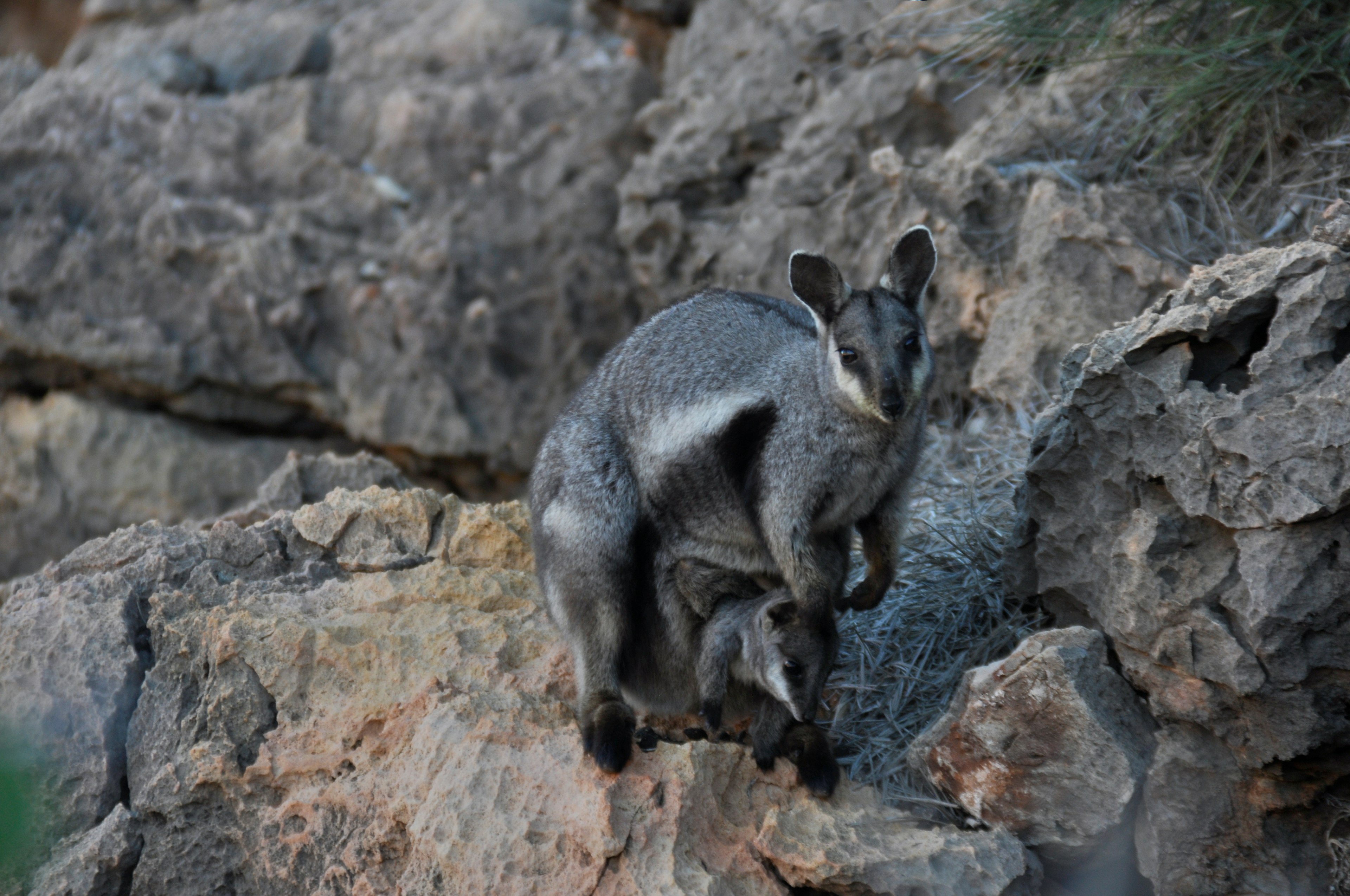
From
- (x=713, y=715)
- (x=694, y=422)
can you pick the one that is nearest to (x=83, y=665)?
(x=713, y=715)

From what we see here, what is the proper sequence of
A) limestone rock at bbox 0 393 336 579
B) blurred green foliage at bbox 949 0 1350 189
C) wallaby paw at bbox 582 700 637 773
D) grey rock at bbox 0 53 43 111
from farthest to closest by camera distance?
grey rock at bbox 0 53 43 111 < limestone rock at bbox 0 393 336 579 < blurred green foliage at bbox 949 0 1350 189 < wallaby paw at bbox 582 700 637 773

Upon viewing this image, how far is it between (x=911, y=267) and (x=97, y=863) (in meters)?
3.64

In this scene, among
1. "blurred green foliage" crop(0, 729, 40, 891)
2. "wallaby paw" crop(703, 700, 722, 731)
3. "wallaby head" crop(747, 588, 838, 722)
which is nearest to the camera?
"blurred green foliage" crop(0, 729, 40, 891)

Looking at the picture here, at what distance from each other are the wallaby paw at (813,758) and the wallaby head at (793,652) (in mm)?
60

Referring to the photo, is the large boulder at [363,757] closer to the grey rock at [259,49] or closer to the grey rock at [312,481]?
the grey rock at [312,481]

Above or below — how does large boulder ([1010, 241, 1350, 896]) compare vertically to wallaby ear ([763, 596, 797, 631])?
above

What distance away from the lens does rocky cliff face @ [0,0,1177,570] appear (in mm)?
8094

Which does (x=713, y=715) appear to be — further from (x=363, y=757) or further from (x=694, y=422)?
(x=363, y=757)

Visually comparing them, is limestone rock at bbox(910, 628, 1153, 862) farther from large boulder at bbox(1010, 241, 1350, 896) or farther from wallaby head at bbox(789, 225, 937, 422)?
wallaby head at bbox(789, 225, 937, 422)

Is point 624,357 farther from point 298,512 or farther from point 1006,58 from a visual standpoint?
point 1006,58

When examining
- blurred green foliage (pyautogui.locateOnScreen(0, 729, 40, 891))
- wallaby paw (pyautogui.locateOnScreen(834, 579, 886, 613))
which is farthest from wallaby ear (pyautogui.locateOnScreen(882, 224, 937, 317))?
blurred green foliage (pyautogui.locateOnScreen(0, 729, 40, 891))

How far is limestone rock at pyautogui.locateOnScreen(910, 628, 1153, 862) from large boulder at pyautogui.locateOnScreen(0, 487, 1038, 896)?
144 millimetres

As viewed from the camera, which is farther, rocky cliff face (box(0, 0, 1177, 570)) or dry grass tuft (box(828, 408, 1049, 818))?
rocky cliff face (box(0, 0, 1177, 570))

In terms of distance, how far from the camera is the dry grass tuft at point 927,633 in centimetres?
454
